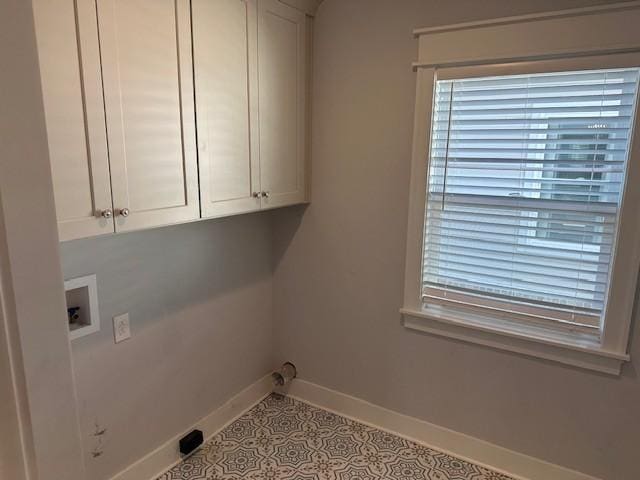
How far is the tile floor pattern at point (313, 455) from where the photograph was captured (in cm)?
197

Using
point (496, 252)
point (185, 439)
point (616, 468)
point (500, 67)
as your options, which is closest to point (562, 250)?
point (496, 252)

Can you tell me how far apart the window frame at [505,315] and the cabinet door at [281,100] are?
0.57 metres

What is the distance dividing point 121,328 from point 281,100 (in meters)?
1.19

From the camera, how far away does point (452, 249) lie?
2.00 m

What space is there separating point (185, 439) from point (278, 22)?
192 centimetres

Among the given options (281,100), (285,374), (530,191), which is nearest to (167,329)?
(285,374)

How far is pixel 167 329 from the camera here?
6.43 ft

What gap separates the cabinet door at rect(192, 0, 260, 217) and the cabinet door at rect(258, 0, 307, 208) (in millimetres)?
66

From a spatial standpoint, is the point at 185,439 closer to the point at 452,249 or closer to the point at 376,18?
the point at 452,249

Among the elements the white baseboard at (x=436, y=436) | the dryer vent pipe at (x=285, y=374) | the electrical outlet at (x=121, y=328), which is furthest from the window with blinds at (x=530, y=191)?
the electrical outlet at (x=121, y=328)

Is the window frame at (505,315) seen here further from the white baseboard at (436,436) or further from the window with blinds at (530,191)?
the white baseboard at (436,436)

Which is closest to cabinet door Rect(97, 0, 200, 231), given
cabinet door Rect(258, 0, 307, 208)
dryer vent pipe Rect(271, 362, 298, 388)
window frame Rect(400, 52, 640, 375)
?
cabinet door Rect(258, 0, 307, 208)

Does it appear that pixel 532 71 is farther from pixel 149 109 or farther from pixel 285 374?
pixel 285 374

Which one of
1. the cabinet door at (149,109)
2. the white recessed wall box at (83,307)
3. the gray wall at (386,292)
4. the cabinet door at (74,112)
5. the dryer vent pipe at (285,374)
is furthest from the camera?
the dryer vent pipe at (285,374)
